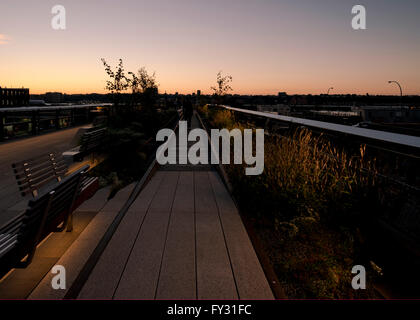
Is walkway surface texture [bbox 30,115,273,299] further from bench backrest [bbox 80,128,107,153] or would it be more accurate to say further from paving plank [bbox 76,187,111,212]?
bench backrest [bbox 80,128,107,153]

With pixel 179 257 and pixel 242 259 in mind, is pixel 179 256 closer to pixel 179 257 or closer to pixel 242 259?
pixel 179 257

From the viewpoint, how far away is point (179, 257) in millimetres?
3039

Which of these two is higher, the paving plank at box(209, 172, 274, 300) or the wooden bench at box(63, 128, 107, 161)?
the wooden bench at box(63, 128, 107, 161)

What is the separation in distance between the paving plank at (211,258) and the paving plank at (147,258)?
45cm

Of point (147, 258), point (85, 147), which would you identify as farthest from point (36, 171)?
point (85, 147)

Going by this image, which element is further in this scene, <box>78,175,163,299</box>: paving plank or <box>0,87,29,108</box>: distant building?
<box>0,87,29,108</box>: distant building

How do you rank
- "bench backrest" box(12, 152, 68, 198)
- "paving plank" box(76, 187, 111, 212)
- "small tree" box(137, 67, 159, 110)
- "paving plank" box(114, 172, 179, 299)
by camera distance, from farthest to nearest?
"small tree" box(137, 67, 159, 110) → "paving plank" box(76, 187, 111, 212) → "bench backrest" box(12, 152, 68, 198) → "paving plank" box(114, 172, 179, 299)

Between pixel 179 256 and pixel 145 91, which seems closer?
pixel 179 256

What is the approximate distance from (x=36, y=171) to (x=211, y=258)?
9.71 feet

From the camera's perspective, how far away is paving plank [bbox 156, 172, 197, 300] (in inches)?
97.8

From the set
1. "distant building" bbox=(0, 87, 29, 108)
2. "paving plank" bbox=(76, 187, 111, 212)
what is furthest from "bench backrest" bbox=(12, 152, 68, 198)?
"distant building" bbox=(0, 87, 29, 108)
